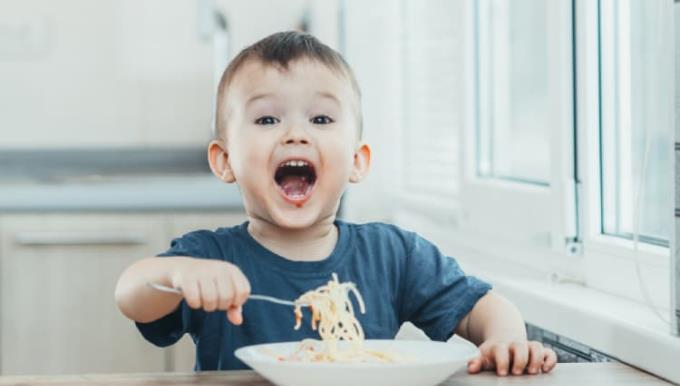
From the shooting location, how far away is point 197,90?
3752 millimetres

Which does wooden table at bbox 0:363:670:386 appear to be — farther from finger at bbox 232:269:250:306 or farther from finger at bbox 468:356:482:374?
finger at bbox 232:269:250:306

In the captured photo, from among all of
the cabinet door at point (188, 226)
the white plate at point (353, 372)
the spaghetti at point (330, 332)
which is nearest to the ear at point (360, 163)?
the spaghetti at point (330, 332)

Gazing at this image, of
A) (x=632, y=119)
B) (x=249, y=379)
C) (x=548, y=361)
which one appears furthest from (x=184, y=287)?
(x=632, y=119)

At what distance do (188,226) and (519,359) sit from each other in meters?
2.03

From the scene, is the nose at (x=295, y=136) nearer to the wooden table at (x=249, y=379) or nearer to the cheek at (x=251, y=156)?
the cheek at (x=251, y=156)

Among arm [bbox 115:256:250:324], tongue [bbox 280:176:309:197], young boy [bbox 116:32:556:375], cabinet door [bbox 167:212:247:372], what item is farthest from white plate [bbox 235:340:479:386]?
cabinet door [bbox 167:212:247:372]

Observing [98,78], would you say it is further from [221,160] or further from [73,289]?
[221,160]

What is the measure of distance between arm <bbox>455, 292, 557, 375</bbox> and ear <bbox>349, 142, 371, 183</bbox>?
0.21 m

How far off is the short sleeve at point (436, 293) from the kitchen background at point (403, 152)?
0.19 m

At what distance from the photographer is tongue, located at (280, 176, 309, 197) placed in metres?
1.38

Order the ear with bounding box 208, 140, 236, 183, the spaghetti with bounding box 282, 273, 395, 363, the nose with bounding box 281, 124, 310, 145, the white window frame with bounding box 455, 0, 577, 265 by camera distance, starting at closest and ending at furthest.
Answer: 1. the spaghetti with bounding box 282, 273, 395, 363
2. the nose with bounding box 281, 124, 310, 145
3. the ear with bounding box 208, 140, 236, 183
4. the white window frame with bounding box 455, 0, 577, 265

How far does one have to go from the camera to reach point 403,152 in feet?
10.4

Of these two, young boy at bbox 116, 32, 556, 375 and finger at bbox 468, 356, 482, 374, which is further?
young boy at bbox 116, 32, 556, 375

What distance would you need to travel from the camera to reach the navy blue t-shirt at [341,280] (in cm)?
137
